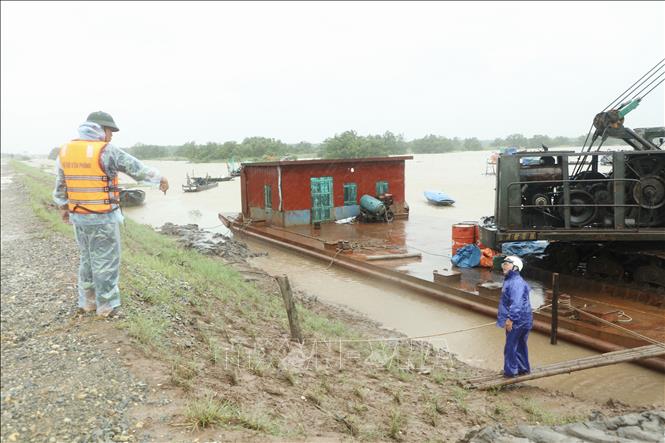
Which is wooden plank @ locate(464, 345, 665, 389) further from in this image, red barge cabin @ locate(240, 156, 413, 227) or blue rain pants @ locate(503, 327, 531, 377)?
red barge cabin @ locate(240, 156, 413, 227)

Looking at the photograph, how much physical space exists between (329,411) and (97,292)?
241 centimetres

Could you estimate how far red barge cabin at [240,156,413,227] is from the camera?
18.5m

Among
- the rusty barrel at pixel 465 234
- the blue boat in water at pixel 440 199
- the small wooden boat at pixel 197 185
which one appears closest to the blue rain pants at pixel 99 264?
the rusty barrel at pixel 465 234

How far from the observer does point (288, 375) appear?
15.5ft

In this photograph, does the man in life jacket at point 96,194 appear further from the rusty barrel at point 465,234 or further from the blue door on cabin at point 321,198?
the blue door on cabin at point 321,198

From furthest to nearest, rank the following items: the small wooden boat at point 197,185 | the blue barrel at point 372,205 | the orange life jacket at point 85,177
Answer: the small wooden boat at point 197,185
the blue barrel at point 372,205
the orange life jacket at point 85,177

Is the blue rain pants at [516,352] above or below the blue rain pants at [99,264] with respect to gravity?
below

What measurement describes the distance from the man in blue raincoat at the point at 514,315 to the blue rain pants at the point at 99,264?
4.11 meters

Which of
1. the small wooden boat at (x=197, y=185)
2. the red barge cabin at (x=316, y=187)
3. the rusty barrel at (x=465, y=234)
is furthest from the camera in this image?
the small wooden boat at (x=197, y=185)

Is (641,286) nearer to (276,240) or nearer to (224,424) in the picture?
(224,424)

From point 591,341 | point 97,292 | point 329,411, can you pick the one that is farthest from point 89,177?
point 591,341

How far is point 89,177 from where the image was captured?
4605 mm

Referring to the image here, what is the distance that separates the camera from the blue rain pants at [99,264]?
470cm

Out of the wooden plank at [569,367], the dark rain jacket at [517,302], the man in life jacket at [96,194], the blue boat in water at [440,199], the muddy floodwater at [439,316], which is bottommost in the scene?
the muddy floodwater at [439,316]
